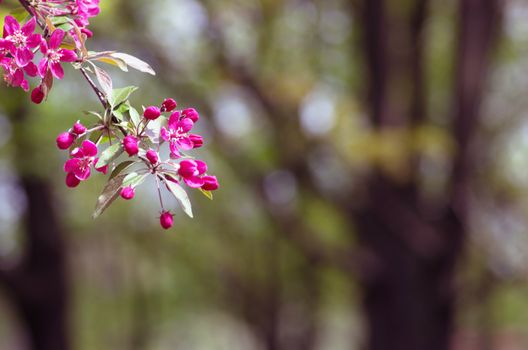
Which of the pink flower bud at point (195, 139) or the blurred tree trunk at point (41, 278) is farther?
the blurred tree trunk at point (41, 278)

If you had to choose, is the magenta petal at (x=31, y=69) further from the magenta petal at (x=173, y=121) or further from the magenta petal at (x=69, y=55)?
the magenta petal at (x=173, y=121)

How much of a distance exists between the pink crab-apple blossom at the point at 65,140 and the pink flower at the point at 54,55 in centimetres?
13

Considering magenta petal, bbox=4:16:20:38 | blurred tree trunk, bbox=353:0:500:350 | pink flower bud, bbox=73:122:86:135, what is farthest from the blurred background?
pink flower bud, bbox=73:122:86:135

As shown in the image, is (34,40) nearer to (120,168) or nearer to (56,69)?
(56,69)

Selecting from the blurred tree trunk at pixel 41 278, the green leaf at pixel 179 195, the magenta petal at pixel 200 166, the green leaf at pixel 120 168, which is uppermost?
the blurred tree trunk at pixel 41 278

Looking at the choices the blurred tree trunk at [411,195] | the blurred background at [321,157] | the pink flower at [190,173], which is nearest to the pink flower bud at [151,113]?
the pink flower at [190,173]

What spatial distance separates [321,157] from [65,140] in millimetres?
4604

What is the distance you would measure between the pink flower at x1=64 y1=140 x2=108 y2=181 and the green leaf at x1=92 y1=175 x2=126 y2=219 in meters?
0.04

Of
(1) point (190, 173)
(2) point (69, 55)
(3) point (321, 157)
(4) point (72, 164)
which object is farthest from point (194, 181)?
(3) point (321, 157)

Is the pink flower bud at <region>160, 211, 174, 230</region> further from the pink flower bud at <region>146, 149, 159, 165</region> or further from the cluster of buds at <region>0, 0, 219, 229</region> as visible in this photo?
the pink flower bud at <region>146, 149, 159, 165</region>

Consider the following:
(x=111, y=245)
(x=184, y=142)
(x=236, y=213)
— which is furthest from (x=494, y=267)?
(x=111, y=245)

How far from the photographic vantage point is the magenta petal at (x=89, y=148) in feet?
4.63

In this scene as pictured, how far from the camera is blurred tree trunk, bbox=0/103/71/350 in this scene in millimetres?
8086

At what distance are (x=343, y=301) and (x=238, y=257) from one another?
333cm
